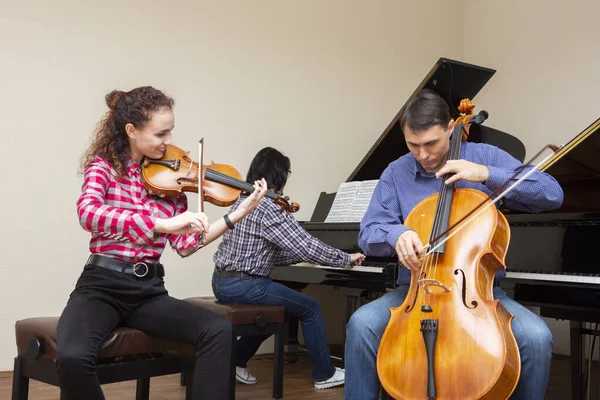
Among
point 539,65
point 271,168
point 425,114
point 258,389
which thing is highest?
point 539,65

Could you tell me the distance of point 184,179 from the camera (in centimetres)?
210

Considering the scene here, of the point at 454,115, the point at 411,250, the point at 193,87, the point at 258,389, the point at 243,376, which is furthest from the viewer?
the point at 193,87

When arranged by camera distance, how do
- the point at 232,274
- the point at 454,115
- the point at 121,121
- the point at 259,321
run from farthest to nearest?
1. the point at 454,115
2. the point at 232,274
3. the point at 259,321
4. the point at 121,121

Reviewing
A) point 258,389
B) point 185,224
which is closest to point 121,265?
point 185,224

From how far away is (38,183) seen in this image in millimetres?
3414

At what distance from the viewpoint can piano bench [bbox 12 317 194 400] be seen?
6.24ft

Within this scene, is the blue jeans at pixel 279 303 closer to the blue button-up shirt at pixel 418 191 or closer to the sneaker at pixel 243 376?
the sneaker at pixel 243 376

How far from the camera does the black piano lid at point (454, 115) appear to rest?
10.3 ft

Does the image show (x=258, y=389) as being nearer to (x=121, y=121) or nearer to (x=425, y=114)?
(x=121, y=121)

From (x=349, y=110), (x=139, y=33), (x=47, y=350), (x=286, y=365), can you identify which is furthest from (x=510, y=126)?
(x=47, y=350)

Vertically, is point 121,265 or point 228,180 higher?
point 228,180

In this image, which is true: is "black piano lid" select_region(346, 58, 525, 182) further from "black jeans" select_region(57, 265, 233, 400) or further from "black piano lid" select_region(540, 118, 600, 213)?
"black jeans" select_region(57, 265, 233, 400)

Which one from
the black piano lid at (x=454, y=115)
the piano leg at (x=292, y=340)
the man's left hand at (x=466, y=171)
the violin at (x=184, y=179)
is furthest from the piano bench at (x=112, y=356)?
the piano leg at (x=292, y=340)

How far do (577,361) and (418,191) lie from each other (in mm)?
1027
